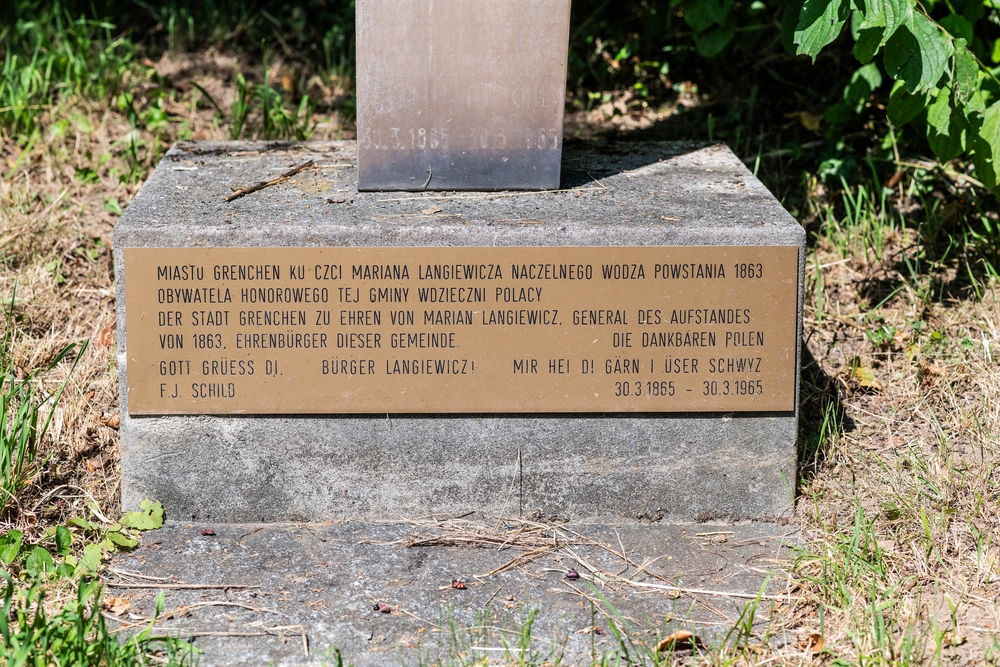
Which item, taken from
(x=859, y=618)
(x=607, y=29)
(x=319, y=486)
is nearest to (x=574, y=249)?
(x=319, y=486)

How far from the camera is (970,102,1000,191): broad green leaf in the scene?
→ 2.81 m

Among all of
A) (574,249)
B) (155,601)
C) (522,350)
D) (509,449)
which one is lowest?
(155,601)

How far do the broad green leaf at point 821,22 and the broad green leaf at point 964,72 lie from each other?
0.40m

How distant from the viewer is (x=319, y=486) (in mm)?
2713

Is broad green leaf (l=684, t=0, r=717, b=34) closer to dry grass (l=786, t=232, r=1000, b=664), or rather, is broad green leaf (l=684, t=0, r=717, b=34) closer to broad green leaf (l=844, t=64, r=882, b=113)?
broad green leaf (l=844, t=64, r=882, b=113)

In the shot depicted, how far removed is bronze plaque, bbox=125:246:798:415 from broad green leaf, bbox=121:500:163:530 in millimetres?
253

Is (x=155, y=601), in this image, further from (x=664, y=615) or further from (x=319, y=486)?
(x=664, y=615)

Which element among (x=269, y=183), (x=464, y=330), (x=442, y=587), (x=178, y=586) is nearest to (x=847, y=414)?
(x=464, y=330)

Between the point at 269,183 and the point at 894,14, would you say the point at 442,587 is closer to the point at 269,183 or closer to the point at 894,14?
the point at 269,183

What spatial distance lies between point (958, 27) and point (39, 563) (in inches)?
113

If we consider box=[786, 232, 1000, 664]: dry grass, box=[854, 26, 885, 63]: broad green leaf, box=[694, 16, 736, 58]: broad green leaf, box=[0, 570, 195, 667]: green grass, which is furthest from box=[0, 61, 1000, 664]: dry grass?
box=[854, 26, 885, 63]: broad green leaf

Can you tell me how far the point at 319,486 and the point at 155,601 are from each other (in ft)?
1.66

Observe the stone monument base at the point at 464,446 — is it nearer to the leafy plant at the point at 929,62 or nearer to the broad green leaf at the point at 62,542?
the broad green leaf at the point at 62,542

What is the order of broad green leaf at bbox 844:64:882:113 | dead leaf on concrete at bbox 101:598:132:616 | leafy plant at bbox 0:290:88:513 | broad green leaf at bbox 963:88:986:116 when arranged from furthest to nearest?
broad green leaf at bbox 844:64:882:113 < broad green leaf at bbox 963:88:986:116 < leafy plant at bbox 0:290:88:513 < dead leaf on concrete at bbox 101:598:132:616
